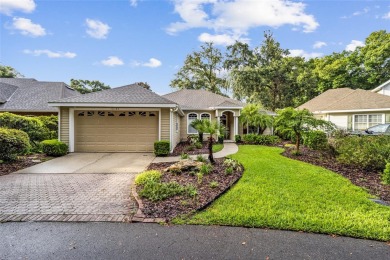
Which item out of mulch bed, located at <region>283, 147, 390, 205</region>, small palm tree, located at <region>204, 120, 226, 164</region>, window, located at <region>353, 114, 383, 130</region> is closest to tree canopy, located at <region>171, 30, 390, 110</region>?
window, located at <region>353, 114, 383, 130</region>

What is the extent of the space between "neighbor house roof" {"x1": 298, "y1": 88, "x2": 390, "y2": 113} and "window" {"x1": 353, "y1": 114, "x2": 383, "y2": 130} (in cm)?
85

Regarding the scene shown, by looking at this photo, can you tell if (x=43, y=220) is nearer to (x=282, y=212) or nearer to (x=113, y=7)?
(x=282, y=212)

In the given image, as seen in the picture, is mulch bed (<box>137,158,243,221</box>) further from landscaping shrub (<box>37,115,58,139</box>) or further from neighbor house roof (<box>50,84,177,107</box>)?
landscaping shrub (<box>37,115,58,139</box>)

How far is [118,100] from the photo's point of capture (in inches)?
459

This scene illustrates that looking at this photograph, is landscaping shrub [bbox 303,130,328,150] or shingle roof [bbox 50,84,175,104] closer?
landscaping shrub [bbox 303,130,328,150]

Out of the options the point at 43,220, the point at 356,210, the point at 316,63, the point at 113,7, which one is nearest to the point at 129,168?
the point at 43,220

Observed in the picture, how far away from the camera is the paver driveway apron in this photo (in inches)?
164

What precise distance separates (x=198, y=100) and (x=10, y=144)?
13144 millimetres

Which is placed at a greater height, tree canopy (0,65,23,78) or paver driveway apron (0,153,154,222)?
tree canopy (0,65,23,78)

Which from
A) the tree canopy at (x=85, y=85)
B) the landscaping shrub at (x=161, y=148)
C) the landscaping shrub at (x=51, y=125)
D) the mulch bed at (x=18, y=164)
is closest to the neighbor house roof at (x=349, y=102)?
the landscaping shrub at (x=161, y=148)

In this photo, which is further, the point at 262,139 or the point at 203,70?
the point at 203,70

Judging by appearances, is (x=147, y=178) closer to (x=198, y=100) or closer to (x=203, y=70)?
(x=198, y=100)

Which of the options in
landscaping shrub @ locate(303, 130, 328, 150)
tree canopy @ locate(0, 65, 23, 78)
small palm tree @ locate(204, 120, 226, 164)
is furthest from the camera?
tree canopy @ locate(0, 65, 23, 78)

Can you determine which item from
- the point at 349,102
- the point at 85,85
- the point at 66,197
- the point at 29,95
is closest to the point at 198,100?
the point at 349,102
